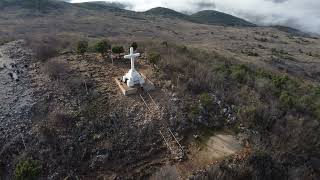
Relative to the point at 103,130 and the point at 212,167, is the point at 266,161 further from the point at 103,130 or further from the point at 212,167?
the point at 103,130

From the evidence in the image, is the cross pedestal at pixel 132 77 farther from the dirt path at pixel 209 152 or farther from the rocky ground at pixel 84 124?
the dirt path at pixel 209 152

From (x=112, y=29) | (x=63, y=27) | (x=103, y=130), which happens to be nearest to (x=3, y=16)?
(x=63, y=27)

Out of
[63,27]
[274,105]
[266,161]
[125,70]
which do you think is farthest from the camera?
[63,27]

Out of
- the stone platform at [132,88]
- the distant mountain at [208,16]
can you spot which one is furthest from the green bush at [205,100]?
the distant mountain at [208,16]

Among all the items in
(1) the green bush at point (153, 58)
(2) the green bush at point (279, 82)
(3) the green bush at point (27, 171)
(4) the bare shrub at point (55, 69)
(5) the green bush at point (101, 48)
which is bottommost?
(3) the green bush at point (27, 171)

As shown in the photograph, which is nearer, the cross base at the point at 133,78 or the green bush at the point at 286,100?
the cross base at the point at 133,78

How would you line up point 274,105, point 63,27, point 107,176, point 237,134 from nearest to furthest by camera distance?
point 107,176, point 237,134, point 274,105, point 63,27

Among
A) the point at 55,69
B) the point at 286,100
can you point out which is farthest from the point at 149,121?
the point at 286,100
